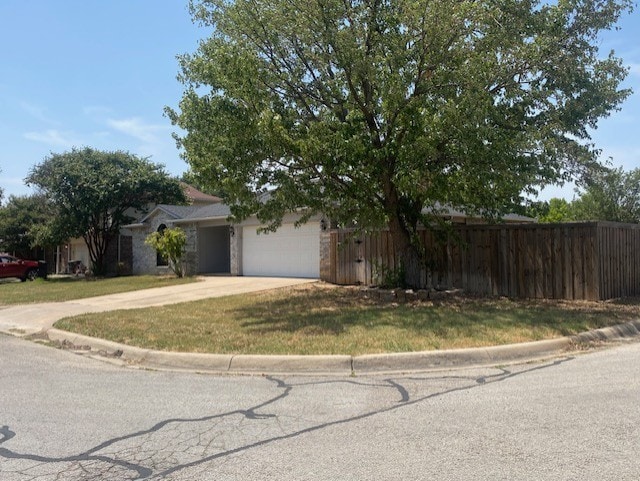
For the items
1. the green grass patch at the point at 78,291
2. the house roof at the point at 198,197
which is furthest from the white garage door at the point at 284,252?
the house roof at the point at 198,197

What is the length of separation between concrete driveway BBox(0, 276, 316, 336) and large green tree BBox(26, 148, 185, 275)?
9636mm

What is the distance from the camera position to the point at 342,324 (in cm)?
1078

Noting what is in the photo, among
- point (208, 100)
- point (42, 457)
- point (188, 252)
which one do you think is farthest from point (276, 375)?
point (188, 252)

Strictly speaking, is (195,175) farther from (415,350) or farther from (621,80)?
(621,80)

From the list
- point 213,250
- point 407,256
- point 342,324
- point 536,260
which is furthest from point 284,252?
point 342,324

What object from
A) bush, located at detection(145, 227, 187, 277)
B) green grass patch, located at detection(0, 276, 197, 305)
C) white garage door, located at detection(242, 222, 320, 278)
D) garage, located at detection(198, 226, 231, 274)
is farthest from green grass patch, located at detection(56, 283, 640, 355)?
garage, located at detection(198, 226, 231, 274)

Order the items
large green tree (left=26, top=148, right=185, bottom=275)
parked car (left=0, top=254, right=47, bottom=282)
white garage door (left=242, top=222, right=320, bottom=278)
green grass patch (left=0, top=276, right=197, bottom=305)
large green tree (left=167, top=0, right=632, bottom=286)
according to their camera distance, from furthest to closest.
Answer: parked car (left=0, top=254, right=47, bottom=282) < large green tree (left=26, top=148, right=185, bottom=275) < white garage door (left=242, top=222, right=320, bottom=278) < green grass patch (left=0, top=276, right=197, bottom=305) < large green tree (left=167, top=0, right=632, bottom=286)

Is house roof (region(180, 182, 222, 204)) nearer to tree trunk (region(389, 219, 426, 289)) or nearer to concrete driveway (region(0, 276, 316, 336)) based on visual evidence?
concrete driveway (region(0, 276, 316, 336))

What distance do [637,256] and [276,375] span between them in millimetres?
12242

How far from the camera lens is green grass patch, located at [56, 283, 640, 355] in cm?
907

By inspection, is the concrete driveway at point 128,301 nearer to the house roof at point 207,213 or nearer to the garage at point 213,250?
the house roof at point 207,213

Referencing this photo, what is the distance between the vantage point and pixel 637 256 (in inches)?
612

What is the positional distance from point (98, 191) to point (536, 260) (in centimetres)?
2235

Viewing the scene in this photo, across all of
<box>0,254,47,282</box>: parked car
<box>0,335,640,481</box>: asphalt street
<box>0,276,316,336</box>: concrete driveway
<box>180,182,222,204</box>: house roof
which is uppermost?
<box>180,182,222,204</box>: house roof
